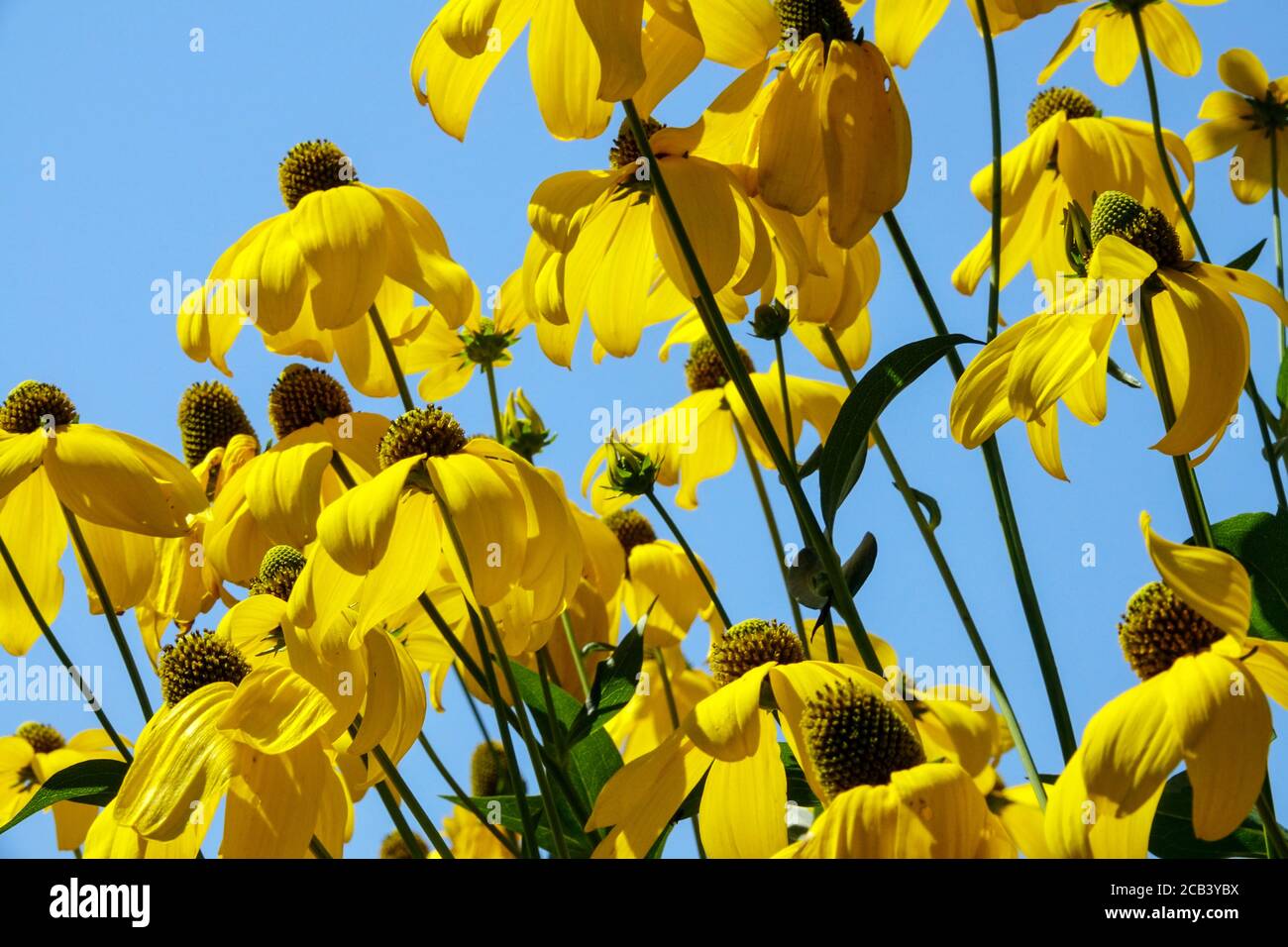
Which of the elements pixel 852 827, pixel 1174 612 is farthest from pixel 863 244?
pixel 852 827

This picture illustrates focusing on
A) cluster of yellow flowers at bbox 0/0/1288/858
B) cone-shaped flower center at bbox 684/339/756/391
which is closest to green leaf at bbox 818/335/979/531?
cluster of yellow flowers at bbox 0/0/1288/858

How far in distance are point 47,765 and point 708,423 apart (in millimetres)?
903

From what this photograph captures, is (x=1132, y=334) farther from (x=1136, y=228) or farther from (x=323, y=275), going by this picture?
(x=323, y=275)

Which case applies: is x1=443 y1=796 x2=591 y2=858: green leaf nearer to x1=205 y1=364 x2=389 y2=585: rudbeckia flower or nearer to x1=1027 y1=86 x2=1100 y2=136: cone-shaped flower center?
x1=205 y1=364 x2=389 y2=585: rudbeckia flower

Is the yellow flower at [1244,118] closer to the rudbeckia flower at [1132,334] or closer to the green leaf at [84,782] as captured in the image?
the rudbeckia flower at [1132,334]

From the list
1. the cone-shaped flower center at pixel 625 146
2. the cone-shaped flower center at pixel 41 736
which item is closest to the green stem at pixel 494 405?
the cone-shaped flower center at pixel 625 146

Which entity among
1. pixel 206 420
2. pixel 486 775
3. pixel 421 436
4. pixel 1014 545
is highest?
pixel 206 420

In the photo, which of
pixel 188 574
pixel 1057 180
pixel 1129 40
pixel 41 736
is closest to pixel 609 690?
pixel 188 574

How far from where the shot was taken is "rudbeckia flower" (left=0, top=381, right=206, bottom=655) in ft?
3.10

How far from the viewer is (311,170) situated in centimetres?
125

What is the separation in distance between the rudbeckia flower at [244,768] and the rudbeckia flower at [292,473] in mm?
130

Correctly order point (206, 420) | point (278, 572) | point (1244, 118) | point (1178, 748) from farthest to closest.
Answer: point (1244, 118), point (206, 420), point (278, 572), point (1178, 748)

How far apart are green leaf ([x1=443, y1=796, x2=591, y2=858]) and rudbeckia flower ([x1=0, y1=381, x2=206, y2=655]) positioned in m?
0.29
